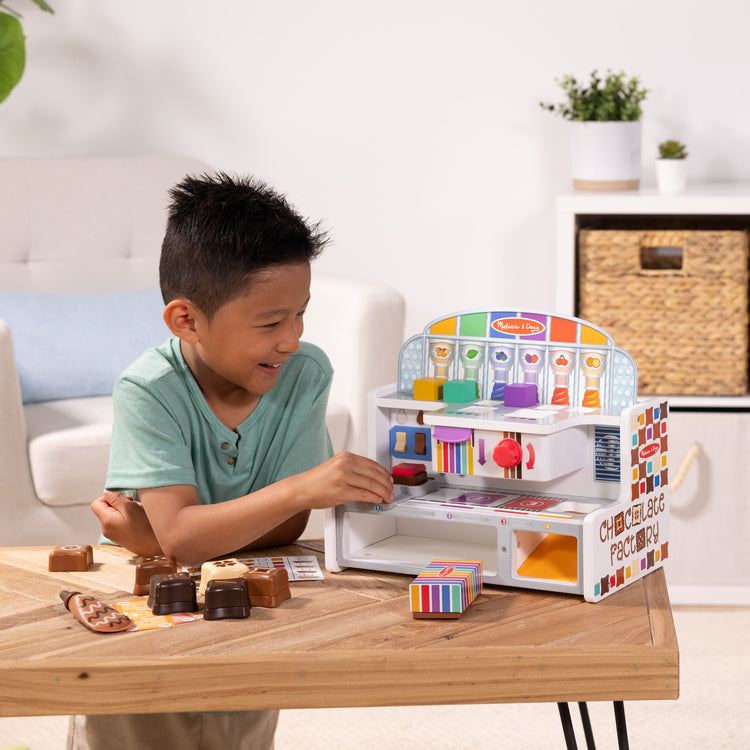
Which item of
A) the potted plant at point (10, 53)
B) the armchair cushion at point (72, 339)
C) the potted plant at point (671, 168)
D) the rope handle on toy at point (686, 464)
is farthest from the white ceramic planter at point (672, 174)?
the potted plant at point (10, 53)

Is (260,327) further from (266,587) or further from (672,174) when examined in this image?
(672,174)

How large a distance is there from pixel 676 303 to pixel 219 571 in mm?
1423

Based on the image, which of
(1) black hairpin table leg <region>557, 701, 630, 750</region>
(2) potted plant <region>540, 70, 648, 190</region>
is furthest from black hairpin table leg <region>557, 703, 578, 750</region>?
(2) potted plant <region>540, 70, 648, 190</region>

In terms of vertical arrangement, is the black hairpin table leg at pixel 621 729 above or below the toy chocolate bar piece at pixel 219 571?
below

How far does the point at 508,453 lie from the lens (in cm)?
88

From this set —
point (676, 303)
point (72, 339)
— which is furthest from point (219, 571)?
point (676, 303)

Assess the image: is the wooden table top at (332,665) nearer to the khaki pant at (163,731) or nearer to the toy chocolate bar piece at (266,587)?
the toy chocolate bar piece at (266,587)

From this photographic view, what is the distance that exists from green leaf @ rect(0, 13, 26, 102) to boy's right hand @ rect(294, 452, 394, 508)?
1566 millimetres

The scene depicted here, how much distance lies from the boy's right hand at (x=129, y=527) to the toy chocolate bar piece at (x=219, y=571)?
16 cm

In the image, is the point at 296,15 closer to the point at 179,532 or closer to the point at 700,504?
the point at 700,504

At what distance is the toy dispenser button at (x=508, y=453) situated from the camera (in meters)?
0.88

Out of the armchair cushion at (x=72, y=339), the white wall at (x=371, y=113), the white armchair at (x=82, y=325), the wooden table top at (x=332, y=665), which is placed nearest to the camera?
the wooden table top at (x=332, y=665)

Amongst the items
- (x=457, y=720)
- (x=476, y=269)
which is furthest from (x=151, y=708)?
(x=476, y=269)

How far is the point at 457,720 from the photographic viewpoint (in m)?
1.58
